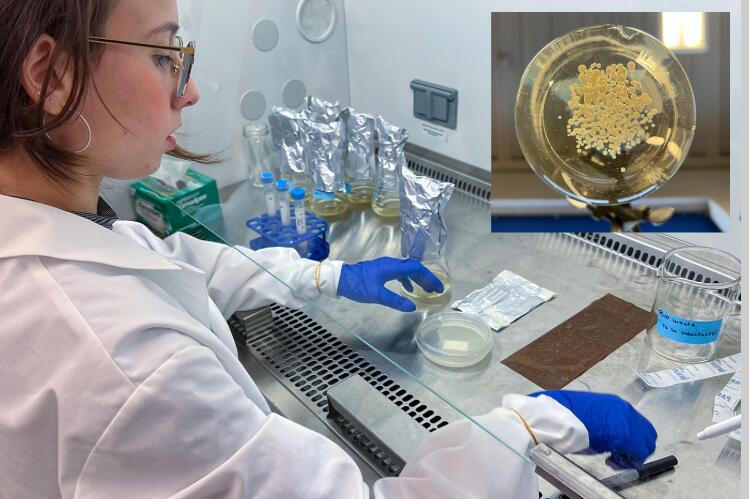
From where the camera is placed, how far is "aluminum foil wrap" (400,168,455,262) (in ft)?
4.13

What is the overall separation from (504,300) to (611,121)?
1.28 ft

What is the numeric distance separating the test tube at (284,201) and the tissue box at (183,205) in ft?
0.54

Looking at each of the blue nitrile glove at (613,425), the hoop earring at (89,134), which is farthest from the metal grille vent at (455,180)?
the hoop earring at (89,134)

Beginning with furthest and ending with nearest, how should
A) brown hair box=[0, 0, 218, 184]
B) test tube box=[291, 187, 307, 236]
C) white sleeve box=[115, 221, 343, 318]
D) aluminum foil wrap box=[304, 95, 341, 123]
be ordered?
1. aluminum foil wrap box=[304, 95, 341, 123]
2. test tube box=[291, 187, 307, 236]
3. white sleeve box=[115, 221, 343, 318]
4. brown hair box=[0, 0, 218, 184]

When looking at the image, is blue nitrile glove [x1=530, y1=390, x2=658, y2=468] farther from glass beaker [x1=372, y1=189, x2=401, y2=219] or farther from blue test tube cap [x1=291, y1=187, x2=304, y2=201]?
blue test tube cap [x1=291, y1=187, x2=304, y2=201]

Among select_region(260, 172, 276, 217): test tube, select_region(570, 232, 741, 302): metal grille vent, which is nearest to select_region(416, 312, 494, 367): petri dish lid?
select_region(570, 232, 741, 302): metal grille vent

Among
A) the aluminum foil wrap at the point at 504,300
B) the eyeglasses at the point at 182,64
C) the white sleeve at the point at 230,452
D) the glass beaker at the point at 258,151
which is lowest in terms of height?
the white sleeve at the point at 230,452

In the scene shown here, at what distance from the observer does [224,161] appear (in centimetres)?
176

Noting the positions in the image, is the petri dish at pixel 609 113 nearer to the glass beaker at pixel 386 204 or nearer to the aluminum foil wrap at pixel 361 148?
the glass beaker at pixel 386 204

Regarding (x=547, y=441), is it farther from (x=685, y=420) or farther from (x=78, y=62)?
(x=78, y=62)

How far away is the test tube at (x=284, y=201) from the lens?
1482 mm

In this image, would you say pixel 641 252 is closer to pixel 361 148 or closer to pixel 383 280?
pixel 383 280

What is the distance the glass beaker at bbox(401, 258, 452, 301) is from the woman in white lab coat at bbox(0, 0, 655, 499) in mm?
283

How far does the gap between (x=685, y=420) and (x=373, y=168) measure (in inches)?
34.6
